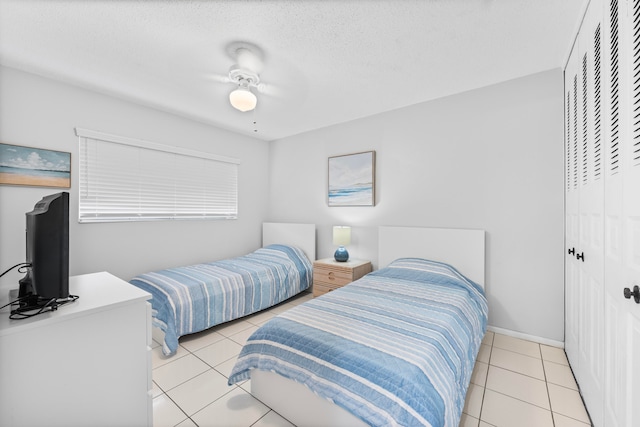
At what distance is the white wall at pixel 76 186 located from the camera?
233 centimetres

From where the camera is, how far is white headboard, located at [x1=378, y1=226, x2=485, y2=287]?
266 cm

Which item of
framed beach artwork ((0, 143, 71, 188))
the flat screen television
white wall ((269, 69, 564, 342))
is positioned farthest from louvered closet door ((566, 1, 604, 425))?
framed beach artwork ((0, 143, 71, 188))

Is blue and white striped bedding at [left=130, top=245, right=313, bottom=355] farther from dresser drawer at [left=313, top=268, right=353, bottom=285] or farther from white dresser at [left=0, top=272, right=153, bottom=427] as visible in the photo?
white dresser at [left=0, top=272, right=153, bottom=427]

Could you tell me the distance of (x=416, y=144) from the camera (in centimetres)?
310

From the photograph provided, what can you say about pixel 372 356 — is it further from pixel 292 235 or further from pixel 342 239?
pixel 292 235

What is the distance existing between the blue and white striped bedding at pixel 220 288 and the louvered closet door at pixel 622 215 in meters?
2.80

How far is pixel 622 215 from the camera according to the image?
1.13 m

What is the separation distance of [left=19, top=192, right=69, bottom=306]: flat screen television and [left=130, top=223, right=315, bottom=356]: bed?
1.41 metres

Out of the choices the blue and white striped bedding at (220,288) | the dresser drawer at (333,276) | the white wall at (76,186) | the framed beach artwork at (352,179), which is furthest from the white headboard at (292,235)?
the framed beach artwork at (352,179)

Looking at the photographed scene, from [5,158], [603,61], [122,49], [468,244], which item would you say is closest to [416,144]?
[468,244]

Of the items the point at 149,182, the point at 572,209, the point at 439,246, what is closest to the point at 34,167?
the point at 149,182

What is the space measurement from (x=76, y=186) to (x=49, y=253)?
2.21m

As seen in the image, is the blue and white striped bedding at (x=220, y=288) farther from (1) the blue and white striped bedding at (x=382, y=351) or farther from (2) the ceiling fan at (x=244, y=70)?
(2) the ceiling fan at (x=244, y=70)

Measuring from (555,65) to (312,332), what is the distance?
300cm
